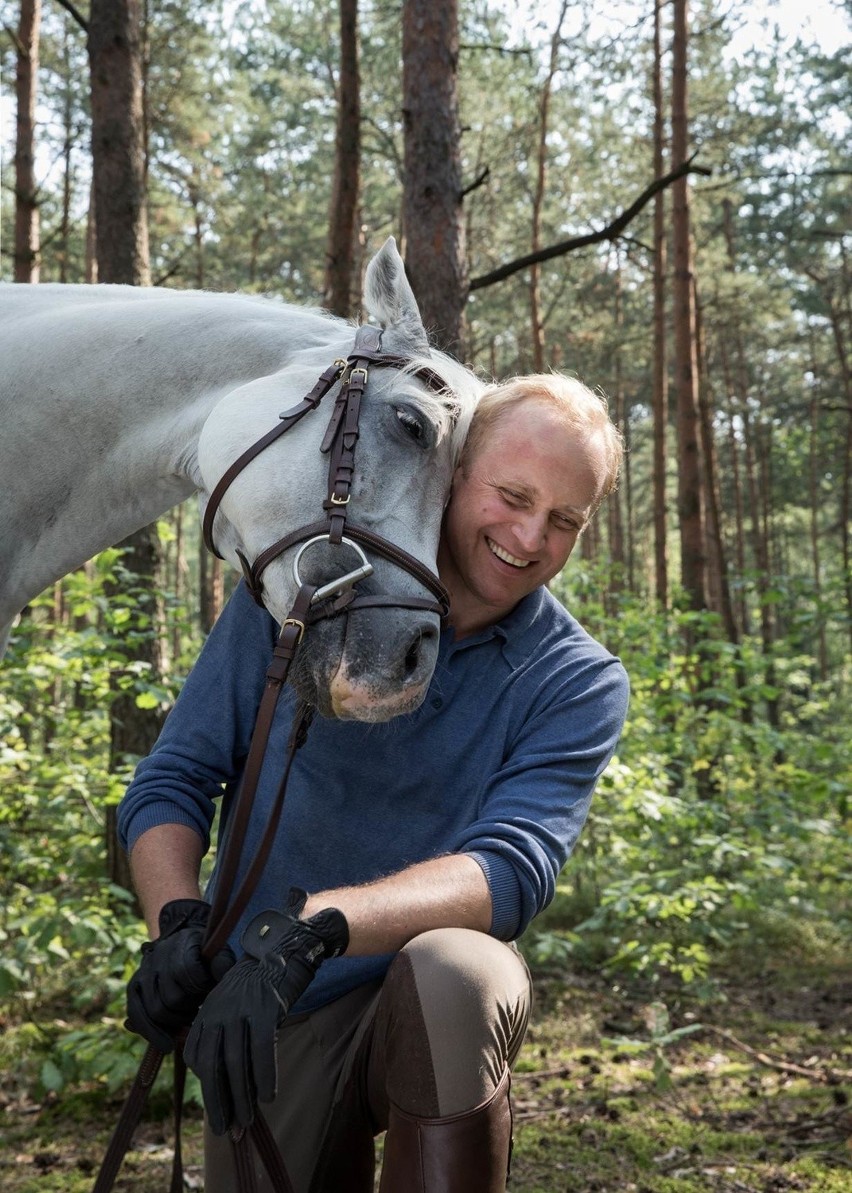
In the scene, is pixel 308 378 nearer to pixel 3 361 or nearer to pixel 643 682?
pixel 3 361

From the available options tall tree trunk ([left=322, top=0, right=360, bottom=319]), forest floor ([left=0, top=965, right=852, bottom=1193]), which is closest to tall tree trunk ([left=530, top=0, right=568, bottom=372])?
tall tree trunk ([left=322, top=0, right=360, bottom=319])

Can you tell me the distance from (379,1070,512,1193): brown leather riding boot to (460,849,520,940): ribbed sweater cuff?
288 mm

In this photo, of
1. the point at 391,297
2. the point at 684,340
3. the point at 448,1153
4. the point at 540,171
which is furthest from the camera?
the point at 540,171

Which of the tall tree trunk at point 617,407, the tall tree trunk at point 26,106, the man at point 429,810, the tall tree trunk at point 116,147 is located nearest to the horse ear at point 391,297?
the man at point 429,810

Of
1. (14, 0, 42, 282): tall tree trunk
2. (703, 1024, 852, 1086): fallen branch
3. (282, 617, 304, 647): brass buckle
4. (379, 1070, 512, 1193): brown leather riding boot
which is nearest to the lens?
(379, 1070, 512, 1193): brown leather riding boot

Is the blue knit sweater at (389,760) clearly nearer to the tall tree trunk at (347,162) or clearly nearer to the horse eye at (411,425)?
the horse eye at (411,425)

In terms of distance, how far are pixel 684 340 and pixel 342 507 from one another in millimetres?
10562

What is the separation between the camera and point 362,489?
1.85 meters

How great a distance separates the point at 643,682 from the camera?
7.10 m

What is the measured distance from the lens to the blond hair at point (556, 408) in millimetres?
2186

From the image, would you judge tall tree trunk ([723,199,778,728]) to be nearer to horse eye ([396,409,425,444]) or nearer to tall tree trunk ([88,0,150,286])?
tall tree trunk ([88,0,150,286])

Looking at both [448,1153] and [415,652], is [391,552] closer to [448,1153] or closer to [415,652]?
[415,652]

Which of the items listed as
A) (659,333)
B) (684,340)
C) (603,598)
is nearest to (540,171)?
(659,333)

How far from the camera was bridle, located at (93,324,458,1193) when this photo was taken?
1.68 metres
